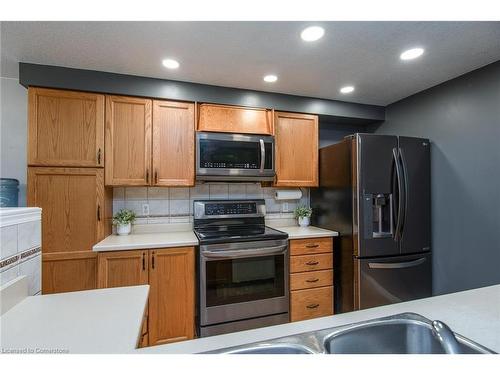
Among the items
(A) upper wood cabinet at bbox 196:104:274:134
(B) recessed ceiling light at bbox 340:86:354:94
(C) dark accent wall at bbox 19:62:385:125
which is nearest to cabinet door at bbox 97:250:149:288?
(A) upper wood cabinet at bbox 196:104:274:134

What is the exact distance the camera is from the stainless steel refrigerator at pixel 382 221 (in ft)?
7.13

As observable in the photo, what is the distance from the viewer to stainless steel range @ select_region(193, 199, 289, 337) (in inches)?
78.4

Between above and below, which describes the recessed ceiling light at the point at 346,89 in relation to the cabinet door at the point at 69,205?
above

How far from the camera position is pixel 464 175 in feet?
7.13

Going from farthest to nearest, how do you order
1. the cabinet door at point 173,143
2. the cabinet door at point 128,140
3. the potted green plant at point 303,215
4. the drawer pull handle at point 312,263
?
the potted green plant at point 303,215 < the drawer pull handle at point 312,263 < the cabinet door at point 173,143 < the cabinet door at point 128,140

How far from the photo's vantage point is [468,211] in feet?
7.04

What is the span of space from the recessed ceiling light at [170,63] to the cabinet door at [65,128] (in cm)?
64

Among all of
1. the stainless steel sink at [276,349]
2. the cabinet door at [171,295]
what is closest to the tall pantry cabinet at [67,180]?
the cabinet door at [171,295]

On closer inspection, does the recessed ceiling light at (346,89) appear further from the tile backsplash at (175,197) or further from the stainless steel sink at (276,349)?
the stainless steel sink at (276,349)

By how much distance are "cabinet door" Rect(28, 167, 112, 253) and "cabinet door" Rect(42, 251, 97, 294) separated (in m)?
0.05

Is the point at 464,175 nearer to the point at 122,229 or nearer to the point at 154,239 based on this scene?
the point at 154,239

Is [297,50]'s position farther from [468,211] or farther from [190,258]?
[468,211]

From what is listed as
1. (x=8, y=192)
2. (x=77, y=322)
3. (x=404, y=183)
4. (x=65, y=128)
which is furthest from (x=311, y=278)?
(x=8, y=192)
